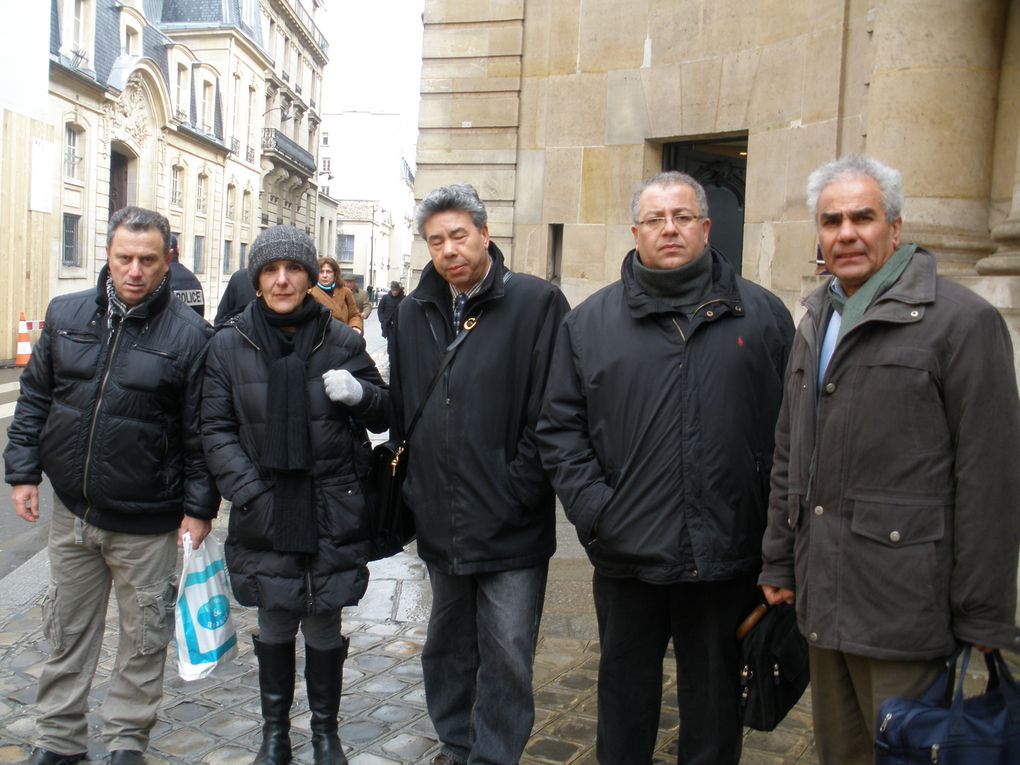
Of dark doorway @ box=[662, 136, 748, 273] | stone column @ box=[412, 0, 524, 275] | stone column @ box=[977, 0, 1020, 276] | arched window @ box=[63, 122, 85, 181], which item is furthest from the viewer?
arched window @ box=[63, 122, 85, 181]

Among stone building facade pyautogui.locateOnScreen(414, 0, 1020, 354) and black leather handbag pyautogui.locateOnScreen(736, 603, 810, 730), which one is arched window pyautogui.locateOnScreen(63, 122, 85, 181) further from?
black leather handbag pyautogui.locateOnScreen(736, 603, 810, 730)

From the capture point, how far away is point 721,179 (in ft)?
30.6

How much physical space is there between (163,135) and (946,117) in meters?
36.3

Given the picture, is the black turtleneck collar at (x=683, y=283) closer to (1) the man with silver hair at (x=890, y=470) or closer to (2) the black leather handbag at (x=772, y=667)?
(1) the man with silver hair at (x=890, y=470)

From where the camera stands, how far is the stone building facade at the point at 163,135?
23.4 m

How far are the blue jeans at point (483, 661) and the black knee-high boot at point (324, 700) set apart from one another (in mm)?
353

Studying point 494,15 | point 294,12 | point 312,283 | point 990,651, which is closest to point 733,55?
point 494,15

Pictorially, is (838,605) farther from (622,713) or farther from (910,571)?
(622,713)

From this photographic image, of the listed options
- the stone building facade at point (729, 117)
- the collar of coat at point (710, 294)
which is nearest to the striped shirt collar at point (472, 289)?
the collar of coat at point (710, 294)

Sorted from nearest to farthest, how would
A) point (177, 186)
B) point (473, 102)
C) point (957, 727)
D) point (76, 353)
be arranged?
point (957, 727) → point (76, 353) → point (473, 102) → point (177, 186)

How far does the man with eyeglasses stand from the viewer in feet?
10.2

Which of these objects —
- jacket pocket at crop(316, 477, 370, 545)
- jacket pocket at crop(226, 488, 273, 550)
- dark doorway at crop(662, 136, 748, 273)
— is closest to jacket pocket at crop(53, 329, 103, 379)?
jacket pocket at crop(226, 488, 273, 550)

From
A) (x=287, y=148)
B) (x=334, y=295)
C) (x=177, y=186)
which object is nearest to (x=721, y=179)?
(x=334, y=295)

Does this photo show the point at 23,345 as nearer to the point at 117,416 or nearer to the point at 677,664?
the point at 117,416
